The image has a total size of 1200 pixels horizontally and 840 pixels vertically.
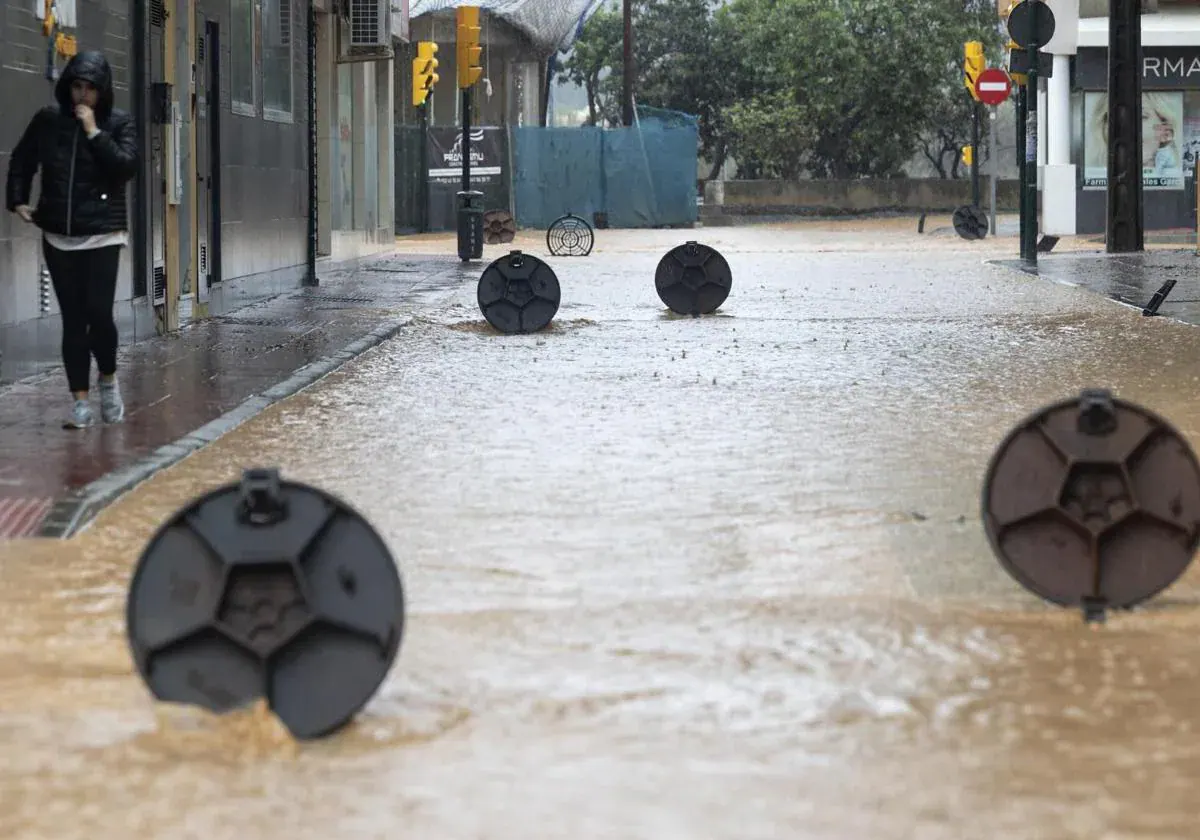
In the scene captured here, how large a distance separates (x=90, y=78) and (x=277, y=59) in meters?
12.3

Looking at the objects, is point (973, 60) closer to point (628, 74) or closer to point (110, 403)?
point (628, 74)

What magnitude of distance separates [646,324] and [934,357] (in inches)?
146

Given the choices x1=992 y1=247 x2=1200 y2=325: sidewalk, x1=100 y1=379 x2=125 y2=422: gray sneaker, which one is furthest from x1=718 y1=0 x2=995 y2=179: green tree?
x1=100 y1=379 x2=125 y2=422: gray sneaker

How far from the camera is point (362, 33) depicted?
91.8 ft

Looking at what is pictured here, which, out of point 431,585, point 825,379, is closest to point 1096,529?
point 431,585

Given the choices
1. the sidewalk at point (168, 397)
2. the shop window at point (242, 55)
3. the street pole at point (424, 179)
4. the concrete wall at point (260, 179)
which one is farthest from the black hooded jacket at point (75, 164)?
the street pole at point (424, 179)

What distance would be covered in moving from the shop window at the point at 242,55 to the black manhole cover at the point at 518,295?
434 centimetres

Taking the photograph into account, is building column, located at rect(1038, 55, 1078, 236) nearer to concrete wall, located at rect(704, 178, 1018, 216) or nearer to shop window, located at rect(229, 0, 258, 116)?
concrete wall, located at rect(704, 178, 1018, 216)

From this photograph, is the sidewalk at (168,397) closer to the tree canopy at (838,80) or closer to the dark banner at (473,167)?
the dark banner at (473,167)

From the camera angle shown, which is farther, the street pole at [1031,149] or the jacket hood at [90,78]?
the street pole at [1031,149]

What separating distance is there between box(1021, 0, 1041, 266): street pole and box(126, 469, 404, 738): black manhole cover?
77.6 ft

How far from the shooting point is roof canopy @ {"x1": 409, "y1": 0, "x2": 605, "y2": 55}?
2073 inches

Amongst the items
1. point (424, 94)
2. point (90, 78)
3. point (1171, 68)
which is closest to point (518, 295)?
point (90, 78)

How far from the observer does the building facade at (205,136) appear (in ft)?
41.2
